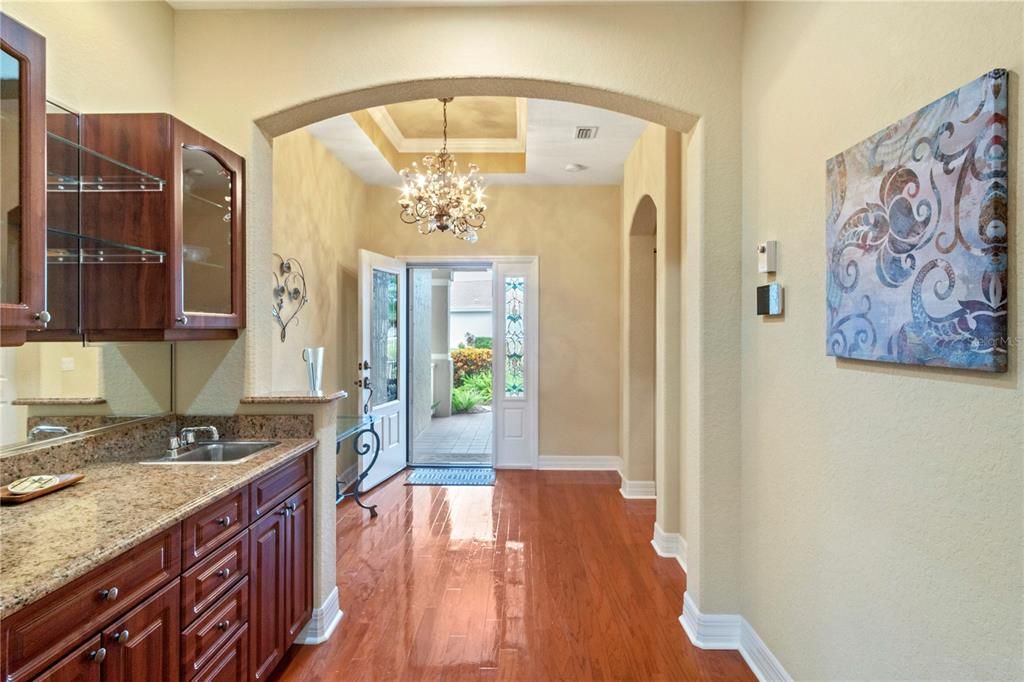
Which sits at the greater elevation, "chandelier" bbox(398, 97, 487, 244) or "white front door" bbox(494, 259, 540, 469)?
"chandelier" bbox(398, 97, 487, 244)

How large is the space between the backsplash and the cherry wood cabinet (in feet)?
0.71

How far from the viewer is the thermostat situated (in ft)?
6.64

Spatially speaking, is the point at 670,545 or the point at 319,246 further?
the point at 319,246

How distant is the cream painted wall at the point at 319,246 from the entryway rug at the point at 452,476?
38.6 inches

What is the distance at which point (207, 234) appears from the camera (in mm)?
2229

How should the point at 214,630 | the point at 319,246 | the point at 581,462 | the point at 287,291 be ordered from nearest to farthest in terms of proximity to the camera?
1. the point at 214,630
2. the point at 287,291
3. the point at 319,246
4. the point at 581,462

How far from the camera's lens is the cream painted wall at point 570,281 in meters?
5.31

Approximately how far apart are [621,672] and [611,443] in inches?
126

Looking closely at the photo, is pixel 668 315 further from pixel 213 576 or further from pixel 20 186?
pixel 20 186

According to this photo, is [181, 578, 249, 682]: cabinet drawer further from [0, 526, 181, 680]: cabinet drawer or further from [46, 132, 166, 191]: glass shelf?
[46, 132, 166, 191]: glass shelf

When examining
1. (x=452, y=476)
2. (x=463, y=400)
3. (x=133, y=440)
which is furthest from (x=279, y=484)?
(x=463, y=400)

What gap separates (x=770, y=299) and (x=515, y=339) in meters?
3.53

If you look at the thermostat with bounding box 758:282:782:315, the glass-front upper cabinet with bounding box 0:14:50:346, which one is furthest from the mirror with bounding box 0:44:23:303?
the thermostat with bounding box 758:282:782:315

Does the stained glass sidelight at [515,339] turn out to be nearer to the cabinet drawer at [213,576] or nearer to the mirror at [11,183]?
the cabinet drawer at [213,576]
